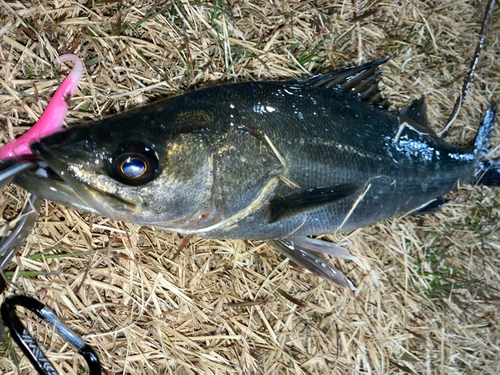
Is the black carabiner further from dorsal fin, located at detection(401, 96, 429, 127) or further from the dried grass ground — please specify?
dorsal fin, located at detection(401, 96, 429, 127)

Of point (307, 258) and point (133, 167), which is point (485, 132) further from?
point (133, 167)

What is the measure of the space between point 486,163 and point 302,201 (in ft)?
5.79

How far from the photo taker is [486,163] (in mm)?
2564

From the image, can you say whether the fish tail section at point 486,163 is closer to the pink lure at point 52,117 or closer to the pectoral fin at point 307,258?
the pectoral fin at point 307,258

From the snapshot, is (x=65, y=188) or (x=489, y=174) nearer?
(x=65, y=188)

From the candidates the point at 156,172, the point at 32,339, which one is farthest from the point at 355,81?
the point at 32,339

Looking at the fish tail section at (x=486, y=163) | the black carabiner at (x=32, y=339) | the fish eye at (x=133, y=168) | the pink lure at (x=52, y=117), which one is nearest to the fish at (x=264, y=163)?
the fish eye at (x=133, y=168)

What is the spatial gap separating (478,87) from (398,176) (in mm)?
1565

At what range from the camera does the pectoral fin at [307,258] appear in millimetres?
2160

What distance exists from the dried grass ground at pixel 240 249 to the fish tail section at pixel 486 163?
0.20 m

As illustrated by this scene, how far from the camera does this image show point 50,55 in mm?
1976

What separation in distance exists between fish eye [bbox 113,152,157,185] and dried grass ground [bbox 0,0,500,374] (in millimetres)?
709

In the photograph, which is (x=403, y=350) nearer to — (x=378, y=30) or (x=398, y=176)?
(x=398, y=176)

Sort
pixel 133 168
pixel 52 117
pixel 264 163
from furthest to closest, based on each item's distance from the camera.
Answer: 1. pixel 52 117
2. pixel 264 163
3. pixel 133 168
